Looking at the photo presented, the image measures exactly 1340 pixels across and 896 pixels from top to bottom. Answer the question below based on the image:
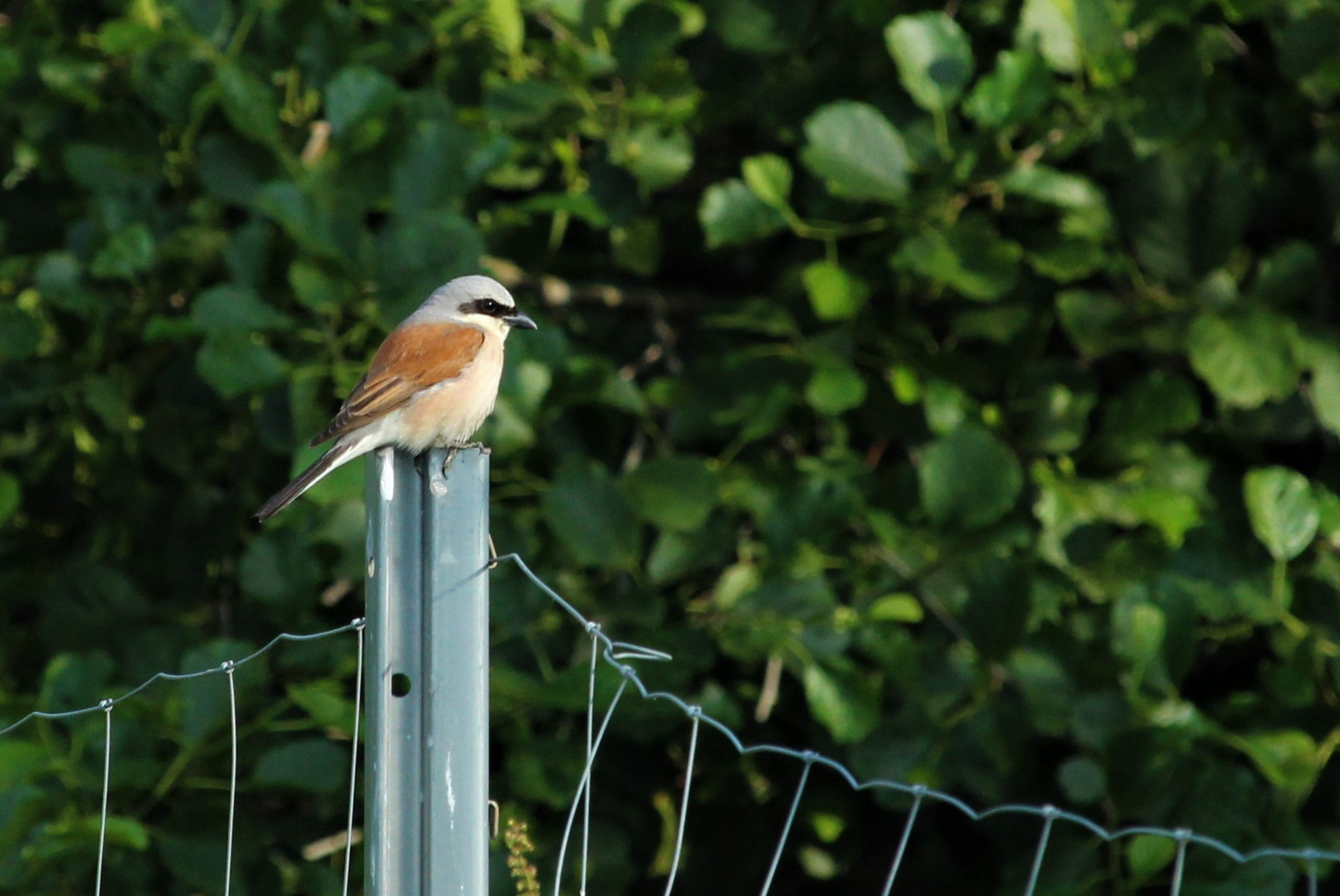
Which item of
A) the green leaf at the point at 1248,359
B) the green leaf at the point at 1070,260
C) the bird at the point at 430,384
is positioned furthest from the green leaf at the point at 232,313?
the green leaf at the point at 1248,359

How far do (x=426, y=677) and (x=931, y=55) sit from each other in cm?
197

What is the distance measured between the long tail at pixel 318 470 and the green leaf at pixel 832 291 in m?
1.02

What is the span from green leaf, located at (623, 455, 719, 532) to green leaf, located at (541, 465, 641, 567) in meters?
0.06

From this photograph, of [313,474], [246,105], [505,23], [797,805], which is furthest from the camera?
[505,23]

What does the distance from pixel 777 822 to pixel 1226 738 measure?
1116 mm

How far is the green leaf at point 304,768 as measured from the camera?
10.2 ft

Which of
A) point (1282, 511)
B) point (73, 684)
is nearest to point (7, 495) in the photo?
point (73, 684)

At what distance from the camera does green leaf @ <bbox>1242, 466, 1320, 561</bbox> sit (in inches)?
115

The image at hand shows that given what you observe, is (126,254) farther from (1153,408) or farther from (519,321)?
(1153,408)

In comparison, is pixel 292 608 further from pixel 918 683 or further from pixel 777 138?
pixel 777 138

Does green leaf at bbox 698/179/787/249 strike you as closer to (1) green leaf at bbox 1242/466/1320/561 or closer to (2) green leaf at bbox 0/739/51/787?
(1) green leaf at bbox 1242/466/1320/561

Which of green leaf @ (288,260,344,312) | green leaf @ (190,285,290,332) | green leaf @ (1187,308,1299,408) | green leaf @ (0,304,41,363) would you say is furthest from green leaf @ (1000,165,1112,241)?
green leaf @ (0,304,41,363)

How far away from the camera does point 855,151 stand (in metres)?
3.21

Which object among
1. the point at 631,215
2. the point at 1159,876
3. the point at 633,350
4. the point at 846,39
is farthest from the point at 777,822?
the point at 846,39
